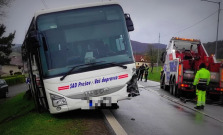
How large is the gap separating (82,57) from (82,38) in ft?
1.71

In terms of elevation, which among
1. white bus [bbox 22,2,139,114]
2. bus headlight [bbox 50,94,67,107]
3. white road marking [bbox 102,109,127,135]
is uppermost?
white bus [bbox 22,2,139,114]

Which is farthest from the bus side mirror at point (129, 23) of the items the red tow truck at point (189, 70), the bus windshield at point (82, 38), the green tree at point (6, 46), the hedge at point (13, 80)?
the green tree at point (6, 46)

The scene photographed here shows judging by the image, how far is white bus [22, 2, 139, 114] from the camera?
7543 millimetres

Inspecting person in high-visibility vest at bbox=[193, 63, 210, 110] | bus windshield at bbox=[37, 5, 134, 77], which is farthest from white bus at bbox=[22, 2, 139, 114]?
person in high-visibility vest at bbox=[193, 63, 210, 110]

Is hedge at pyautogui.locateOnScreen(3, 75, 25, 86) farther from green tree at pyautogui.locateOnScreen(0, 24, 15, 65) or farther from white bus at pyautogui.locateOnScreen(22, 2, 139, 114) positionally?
white bus at pyautogui.locateOnScreen(22, 2, 139, 114)

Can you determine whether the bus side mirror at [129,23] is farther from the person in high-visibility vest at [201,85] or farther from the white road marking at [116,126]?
the person in high-visibility vest at [201,85]

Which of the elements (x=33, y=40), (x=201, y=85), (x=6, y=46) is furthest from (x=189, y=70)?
(x=6, y=46)

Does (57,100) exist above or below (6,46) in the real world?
below

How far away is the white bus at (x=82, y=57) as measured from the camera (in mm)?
7543

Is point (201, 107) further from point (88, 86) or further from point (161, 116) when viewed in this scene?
point (88, 86)

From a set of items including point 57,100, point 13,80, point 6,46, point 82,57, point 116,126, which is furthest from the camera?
point 6,46

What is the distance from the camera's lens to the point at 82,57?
771cm

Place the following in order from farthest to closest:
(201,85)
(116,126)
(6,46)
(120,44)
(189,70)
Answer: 1. (6,46)
2. (189,70)
3. (201,85)
4. (120,44)
5. (116,126)

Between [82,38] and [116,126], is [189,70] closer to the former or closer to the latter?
[82,38]
